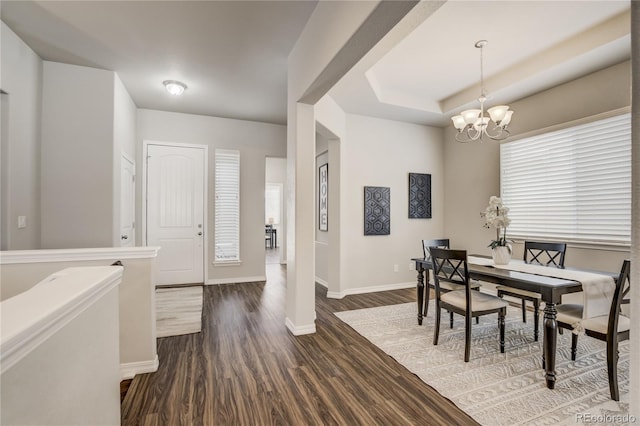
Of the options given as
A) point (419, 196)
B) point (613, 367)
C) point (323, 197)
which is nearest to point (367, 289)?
point (323, 197)

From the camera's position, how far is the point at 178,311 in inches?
146

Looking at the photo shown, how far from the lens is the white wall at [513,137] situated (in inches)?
122

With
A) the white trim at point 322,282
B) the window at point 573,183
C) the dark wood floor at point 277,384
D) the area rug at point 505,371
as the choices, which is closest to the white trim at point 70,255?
the dark wood floor at point 277,384

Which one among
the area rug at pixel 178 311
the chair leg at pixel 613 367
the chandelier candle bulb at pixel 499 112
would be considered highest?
the chandelier candle bulb at pixel 499 112

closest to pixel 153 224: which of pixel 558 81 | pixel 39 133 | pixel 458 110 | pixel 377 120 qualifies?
pixel 39 133

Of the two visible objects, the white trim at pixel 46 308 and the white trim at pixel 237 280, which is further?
the white trim at pixel 237 280

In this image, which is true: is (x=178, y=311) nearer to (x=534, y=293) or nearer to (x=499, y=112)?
(x=534, y=293)

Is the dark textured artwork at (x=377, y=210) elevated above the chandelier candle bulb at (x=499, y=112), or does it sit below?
below

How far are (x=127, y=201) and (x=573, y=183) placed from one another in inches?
230

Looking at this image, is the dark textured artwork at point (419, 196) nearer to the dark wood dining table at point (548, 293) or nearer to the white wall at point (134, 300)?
the dark wood dining table at point (548, 293)

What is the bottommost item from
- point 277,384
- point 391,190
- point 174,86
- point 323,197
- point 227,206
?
point 277,384

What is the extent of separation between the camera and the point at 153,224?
4.82 m

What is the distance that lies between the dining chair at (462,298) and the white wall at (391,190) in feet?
6.20

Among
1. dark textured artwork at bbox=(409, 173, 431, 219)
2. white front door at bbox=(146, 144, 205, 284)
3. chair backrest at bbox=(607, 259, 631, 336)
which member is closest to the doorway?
white front door at bbox=(146, 144, 205, 284)
